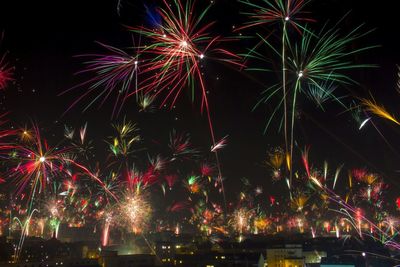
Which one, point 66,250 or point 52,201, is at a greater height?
point 52,201

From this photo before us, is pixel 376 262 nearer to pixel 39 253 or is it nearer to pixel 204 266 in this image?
pixel 204 266

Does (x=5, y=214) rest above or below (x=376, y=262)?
above

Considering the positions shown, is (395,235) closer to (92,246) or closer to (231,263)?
(231,263)

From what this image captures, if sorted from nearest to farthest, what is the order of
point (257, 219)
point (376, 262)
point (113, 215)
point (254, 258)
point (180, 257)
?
point (376, 262) < point (254, 258) < point (180, 257) < point (113, 215) < point (257, 219)

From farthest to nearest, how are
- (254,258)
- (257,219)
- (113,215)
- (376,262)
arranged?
(257,219), (113,215), (254,258), (376,262)

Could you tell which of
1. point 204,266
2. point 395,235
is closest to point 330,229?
point 395,235

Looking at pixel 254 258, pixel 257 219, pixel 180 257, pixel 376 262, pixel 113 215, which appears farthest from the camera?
pixel 257 219

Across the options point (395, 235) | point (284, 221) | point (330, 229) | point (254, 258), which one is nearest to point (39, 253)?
point (254, 258)

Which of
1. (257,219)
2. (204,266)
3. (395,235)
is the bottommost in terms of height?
(204,266)

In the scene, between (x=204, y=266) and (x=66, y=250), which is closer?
(x=204, y=266)

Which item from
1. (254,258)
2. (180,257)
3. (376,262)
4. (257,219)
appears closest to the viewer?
(376,262)
